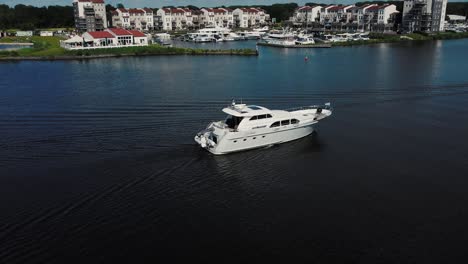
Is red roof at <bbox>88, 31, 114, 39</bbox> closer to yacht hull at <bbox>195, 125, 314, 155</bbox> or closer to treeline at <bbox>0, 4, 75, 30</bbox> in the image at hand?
treeline at <bbox>0, 4, 75, 30</bbox>

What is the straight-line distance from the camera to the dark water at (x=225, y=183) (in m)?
14.3

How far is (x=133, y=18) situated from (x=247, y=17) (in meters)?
42.5

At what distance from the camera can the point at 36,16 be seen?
12206 centimetres

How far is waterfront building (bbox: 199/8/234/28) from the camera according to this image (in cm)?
14350

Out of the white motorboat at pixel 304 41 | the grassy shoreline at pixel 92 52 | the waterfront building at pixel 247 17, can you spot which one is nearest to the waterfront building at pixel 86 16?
the grassy shoreline at pixel 92 52

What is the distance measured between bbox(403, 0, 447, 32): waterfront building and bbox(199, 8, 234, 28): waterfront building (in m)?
60.8

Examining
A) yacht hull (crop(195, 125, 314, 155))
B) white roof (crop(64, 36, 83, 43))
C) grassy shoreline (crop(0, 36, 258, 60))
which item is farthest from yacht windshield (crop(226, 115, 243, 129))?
white roof (crop(64, 36, 83, 43))

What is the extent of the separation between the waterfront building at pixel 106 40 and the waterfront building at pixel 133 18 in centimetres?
4940

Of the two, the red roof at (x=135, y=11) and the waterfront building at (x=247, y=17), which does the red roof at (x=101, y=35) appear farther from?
the waterfront building at (x=247, y=17)

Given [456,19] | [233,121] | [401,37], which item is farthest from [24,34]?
[456,19]

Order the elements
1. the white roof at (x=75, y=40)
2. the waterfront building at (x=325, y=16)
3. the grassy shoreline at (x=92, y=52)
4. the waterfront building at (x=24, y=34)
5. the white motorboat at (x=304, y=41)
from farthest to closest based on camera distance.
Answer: the waterfront building at (x=325, y=16), the waterfront building at (x=24, y=34), the white motorboat at (x=304, y=41), the white roof at (x=75, y=40), the grassy shoreline at (x=92, y=52)

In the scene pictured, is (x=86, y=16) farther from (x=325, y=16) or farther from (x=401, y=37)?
(x=401, y=37)

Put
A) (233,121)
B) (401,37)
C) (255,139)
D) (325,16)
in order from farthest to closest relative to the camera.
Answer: (325,16), (401,37), (233,121), (255,139)

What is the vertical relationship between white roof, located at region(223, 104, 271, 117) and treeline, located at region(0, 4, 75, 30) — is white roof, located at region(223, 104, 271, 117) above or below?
below
